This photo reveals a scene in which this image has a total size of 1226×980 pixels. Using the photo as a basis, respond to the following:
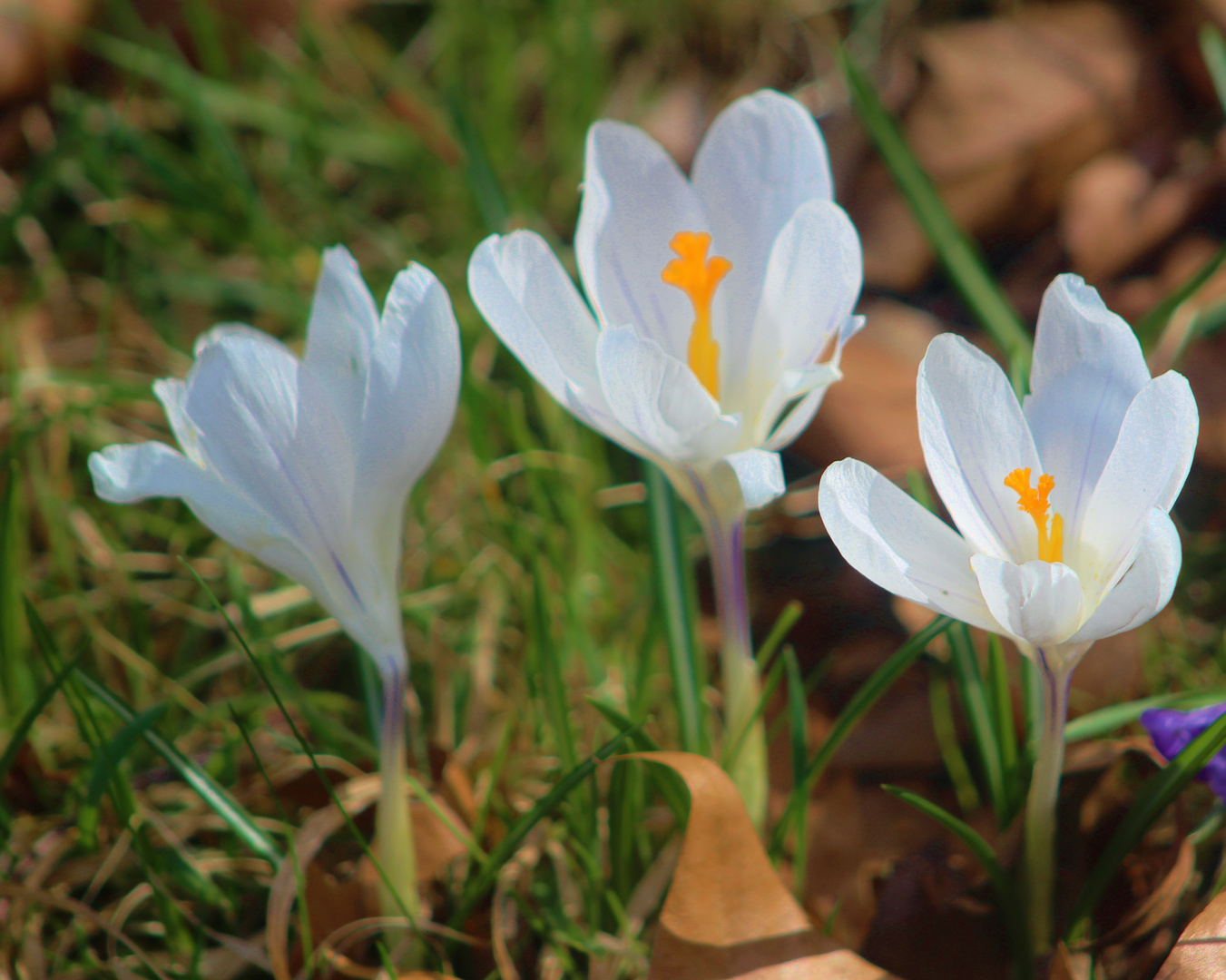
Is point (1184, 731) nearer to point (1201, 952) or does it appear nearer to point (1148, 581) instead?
point (1201, 952)

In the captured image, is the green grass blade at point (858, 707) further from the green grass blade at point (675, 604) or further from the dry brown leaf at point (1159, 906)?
the dry brown leaf at point (1159, 906)

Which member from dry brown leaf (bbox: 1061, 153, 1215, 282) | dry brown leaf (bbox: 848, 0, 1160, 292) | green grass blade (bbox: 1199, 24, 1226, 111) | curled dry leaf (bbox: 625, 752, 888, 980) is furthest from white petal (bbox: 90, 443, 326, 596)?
green grass blade (bbox: 1199, 24, 1226, 111)

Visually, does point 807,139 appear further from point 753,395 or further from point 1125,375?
point 1125,375

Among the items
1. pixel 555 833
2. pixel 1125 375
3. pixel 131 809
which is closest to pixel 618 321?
pixel 1125 375

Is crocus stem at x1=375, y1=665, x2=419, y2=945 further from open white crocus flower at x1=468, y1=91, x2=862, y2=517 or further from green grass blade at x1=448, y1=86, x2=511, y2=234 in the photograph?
green grass blade at x1=448, y1=86, x2=511, y2=234

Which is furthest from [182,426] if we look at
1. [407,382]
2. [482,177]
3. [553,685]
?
[482,177]

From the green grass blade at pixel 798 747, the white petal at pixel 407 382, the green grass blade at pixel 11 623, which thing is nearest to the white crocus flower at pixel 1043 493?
the green grass blade at pixel 798 747
